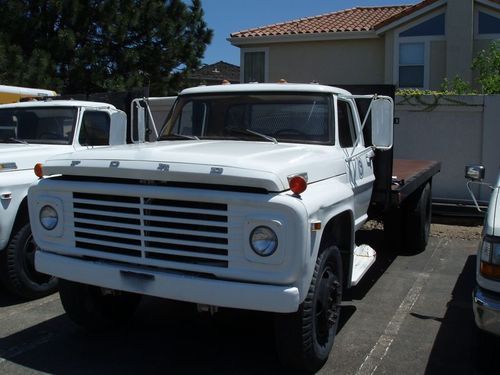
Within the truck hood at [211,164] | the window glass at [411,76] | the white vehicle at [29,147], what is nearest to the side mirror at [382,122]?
the truck hood at [211,164]

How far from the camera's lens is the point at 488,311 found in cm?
345

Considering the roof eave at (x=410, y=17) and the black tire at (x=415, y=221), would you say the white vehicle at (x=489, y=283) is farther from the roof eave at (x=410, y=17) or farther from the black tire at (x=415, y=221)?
the roof eave at (x=410, y=17)

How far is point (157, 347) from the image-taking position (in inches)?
180

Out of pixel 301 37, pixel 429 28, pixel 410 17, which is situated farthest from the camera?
pixel 301 37

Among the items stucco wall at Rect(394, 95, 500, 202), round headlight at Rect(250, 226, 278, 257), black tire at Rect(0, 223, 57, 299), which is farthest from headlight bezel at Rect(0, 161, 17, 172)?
stucco wall at Rect(394, 95, 500, 202)

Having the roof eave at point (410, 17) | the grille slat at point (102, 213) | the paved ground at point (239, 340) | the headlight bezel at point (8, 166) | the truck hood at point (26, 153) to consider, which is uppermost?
the roof eave at point (410, 17)

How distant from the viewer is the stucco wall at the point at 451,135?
35.0ft

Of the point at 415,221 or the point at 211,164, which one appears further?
the point at 415,221

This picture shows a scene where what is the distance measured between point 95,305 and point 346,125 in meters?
2.70

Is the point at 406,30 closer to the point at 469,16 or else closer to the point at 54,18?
the point at 469,16

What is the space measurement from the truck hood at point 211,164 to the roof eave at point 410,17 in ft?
43.9

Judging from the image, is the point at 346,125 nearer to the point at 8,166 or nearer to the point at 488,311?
the point at 488,311

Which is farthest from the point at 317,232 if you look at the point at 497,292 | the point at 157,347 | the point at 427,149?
the point at 427,149

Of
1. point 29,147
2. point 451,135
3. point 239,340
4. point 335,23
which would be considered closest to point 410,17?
point 335,23
